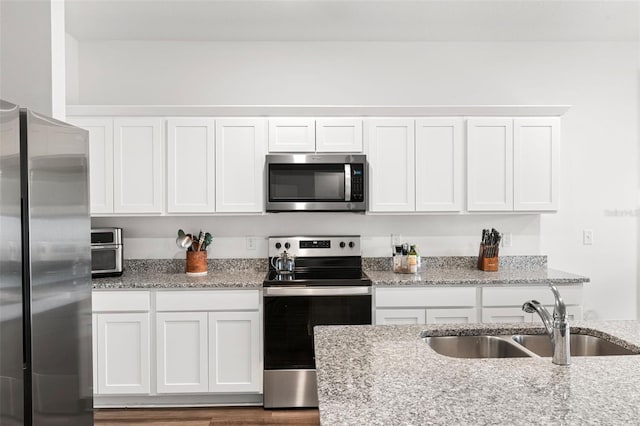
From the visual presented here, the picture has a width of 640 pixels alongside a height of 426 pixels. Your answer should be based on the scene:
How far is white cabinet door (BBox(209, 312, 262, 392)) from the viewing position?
331 cm

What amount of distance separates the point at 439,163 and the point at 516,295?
3.37 feet

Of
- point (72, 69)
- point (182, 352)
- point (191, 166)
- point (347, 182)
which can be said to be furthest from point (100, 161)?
point (347, 182)

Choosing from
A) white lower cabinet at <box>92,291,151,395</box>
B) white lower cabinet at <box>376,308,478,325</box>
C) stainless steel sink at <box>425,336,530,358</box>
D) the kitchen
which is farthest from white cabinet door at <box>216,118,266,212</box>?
stainless steel sink at <box>425,336,530,358</box>

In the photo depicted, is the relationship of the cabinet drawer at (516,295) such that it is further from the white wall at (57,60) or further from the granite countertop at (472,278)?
the white wall at (57,60)

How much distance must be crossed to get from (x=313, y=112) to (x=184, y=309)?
5.14ft

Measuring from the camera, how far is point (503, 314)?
3.39 m

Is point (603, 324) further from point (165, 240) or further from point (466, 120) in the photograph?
point (165, 240)

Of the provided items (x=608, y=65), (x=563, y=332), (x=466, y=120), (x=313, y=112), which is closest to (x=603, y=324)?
(x=563, y=332)

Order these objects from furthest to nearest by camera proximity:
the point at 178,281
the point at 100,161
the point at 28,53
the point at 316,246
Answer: the point at 316,246
the point at 100,161
the point at 178,281
the point at 28,53

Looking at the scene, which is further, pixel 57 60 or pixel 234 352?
pixel 234 352

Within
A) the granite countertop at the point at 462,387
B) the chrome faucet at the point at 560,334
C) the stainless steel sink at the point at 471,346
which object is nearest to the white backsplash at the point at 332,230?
the stainless steel sink at the point at 471,346

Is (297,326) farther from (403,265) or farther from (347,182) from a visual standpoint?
(347,182)

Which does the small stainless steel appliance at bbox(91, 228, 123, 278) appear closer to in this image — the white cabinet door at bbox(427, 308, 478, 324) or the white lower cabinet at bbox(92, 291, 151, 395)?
the white lower cabinet at bbox(92, 291, 151, 395)

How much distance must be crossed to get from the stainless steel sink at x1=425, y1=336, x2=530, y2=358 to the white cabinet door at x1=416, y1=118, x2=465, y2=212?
1759 millimetres
